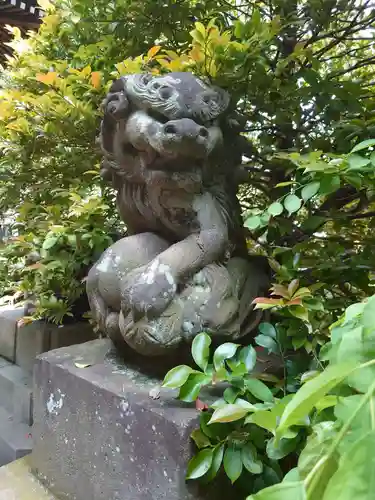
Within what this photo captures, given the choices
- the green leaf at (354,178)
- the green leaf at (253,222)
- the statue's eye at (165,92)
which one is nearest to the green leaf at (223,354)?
the green leaf at (253,222)

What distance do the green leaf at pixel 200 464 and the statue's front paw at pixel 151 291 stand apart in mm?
263

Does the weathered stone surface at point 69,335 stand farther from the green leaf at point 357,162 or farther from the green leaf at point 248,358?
the green leaf at point 357,162

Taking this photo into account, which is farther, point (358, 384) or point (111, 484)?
point (111, 484)

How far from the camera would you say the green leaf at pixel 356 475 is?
246 millimetres

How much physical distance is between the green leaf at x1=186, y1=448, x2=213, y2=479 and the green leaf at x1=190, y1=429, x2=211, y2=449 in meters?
0.01

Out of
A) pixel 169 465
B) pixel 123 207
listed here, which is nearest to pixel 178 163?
pixel 123 207

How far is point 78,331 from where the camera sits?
1899 mm

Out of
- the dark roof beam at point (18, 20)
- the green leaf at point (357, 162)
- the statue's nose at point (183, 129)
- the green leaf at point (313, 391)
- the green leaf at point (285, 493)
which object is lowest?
the green leaf at point (285, 493)

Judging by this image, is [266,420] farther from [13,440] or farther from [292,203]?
[13,440]

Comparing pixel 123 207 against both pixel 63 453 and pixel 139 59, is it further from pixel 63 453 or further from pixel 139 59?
pixel 63 453

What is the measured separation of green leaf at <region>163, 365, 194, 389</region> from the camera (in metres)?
0.72

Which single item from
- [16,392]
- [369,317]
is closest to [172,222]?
[369,317]

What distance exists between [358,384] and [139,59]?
1072mm

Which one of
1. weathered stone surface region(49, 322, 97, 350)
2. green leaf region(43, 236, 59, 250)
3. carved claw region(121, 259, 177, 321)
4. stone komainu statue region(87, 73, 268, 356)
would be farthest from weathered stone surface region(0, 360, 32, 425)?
carved claw region(121, 259, 177, 321)
